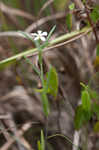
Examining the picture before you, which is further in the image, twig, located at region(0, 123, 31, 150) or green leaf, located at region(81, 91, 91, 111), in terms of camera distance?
twig, located at region(0, 123, 31, 150)

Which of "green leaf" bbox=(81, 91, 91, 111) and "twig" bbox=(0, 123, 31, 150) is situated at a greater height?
"green leaf" bbox=(81, 91, 91, 111)

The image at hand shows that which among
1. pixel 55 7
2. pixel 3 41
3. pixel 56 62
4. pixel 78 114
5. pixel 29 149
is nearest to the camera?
pixel 78 114

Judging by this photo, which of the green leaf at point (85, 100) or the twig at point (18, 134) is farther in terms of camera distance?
the twig at point (18, 134)

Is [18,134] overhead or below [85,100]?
below

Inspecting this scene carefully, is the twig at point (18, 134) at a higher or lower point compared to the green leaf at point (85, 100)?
lower

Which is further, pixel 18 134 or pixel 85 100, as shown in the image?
pixel 18 134

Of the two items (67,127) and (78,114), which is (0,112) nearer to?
(67,127)

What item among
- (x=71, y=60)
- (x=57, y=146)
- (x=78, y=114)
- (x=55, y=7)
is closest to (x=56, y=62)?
(x=71, y=60)

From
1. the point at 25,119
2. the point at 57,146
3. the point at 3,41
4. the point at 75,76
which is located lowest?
the point at 57,146

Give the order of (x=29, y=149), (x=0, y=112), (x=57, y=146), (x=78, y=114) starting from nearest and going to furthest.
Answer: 1. (x=78, y=114)
2. (x=29, y=149)
3. (x=57, y=146)
4. (x=0, y=112)

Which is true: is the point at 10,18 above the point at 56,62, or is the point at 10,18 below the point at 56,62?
above

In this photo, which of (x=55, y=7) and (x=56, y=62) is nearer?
(x=56, y=62)
